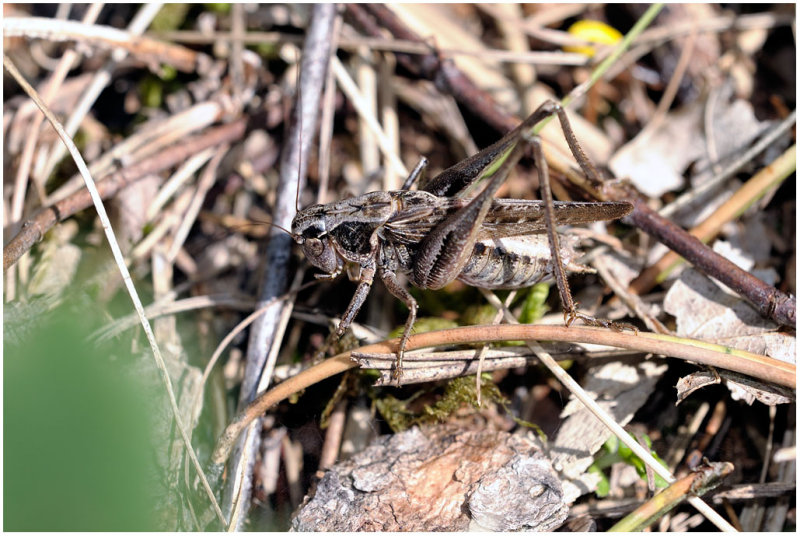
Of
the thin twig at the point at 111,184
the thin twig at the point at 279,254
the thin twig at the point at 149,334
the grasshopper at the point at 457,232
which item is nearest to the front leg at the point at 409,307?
the grasshopper at the point at 457,232

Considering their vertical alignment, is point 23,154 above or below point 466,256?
above

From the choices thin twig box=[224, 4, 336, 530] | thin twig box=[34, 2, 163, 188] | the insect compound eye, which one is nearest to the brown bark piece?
thin twig box=[224, 4, 336, 530]

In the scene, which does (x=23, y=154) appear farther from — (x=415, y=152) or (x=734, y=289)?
(x=734, y=289)

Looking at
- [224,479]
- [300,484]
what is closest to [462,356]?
[300,484]

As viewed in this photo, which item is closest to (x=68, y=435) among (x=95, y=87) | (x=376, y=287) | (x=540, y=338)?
(x=540, y=338)

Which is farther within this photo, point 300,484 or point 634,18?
point 634,18

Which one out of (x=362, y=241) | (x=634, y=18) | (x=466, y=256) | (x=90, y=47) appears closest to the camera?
(x=466, y=256)

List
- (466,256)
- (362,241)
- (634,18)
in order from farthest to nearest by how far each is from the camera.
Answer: (634,18) < (362,241) < (466,256)

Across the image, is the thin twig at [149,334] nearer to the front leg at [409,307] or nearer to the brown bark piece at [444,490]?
the brown bark piece at [444,490]

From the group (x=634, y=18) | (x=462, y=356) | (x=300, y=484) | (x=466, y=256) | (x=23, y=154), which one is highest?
(x=634, y=18)

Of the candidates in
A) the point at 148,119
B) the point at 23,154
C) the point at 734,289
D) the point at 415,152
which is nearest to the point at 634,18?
the point at 415,152
